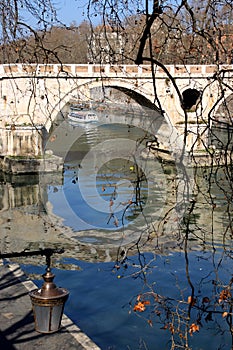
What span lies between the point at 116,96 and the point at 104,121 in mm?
3221

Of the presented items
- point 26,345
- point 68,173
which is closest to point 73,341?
point 26,345

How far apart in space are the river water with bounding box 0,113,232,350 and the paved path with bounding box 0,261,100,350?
54 cm

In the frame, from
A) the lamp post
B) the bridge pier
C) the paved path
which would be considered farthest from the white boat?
the lamp post

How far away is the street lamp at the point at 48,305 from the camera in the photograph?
86.4 inches

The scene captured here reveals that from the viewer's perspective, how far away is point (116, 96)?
65.7 feet

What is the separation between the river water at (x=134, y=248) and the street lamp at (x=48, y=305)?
0.36 meters

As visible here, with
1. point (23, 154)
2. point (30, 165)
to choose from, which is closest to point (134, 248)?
point (30, 165)

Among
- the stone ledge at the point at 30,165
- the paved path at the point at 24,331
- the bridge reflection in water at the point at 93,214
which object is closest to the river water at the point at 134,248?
the bridge reflection in water at the point at 93,214

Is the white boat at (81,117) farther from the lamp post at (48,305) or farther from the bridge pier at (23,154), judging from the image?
the lamp post at (48,305)

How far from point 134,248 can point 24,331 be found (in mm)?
3071

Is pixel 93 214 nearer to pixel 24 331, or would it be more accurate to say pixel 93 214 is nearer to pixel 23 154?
pixel 23 154

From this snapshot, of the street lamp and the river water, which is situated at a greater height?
the street lamp

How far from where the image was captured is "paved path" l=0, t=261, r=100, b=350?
4094 millimetres

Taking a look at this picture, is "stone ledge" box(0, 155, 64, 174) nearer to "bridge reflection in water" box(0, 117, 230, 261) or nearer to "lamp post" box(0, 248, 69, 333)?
"bridge reflection in water" box(0, 117, 230, 261)
